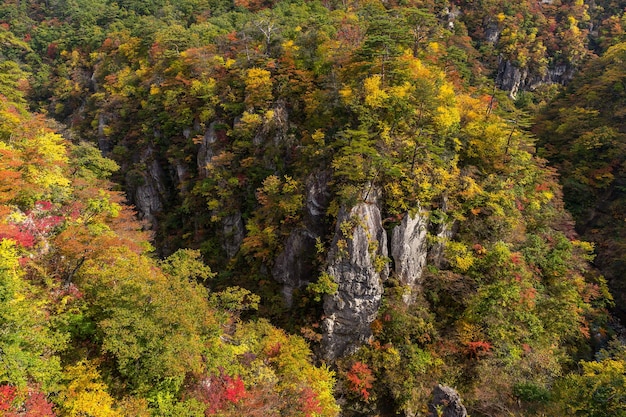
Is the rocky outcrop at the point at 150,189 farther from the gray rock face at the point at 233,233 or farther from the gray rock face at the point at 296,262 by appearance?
the gray rock face at the point at 296,262

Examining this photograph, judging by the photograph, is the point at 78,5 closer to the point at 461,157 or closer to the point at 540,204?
the point at 461,157

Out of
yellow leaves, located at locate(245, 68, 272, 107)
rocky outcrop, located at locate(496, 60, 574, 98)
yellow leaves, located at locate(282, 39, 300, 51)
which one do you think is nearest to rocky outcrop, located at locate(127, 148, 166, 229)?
yellow leaves, located at locate(245, 68, 272, 107)

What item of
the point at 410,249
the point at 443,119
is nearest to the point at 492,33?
the point at 443,119

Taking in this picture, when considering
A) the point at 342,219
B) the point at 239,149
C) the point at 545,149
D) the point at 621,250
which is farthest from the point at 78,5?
the point at 621,250

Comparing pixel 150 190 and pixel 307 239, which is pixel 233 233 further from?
pixel 150 190

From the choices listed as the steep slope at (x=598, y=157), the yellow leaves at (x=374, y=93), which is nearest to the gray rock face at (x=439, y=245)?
the yellow leaves at (x=374, y=93)

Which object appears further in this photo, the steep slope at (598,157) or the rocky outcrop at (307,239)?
the steep slope at (598,157)
